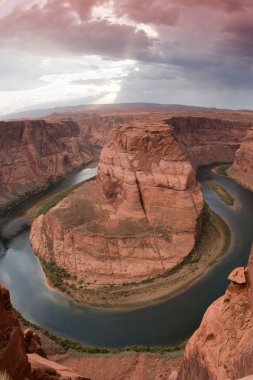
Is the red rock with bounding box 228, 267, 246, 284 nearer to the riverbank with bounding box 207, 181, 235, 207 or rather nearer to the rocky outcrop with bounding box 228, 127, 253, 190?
the riverbank with bounding box 207, 181, 235, 207

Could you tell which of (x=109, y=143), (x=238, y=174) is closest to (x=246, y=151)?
(x=238, y=174)

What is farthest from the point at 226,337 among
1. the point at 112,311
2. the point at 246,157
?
the point at 246,157

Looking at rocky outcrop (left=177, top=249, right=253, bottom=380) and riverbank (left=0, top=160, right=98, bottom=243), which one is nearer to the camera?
rocky outcrop (left=177, top=249, right=253, bottom=380)

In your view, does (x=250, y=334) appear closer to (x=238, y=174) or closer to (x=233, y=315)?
(x=233, y=315)

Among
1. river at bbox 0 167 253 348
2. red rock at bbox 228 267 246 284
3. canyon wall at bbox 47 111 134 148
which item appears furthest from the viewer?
Result: canyon wall at bbox 47 111 134 148

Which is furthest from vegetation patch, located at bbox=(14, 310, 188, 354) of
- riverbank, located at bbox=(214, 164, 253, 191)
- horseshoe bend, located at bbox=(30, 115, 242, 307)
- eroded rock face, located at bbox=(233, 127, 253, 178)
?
eroded rock face, located at bbox=(233, 127, 253, 178)

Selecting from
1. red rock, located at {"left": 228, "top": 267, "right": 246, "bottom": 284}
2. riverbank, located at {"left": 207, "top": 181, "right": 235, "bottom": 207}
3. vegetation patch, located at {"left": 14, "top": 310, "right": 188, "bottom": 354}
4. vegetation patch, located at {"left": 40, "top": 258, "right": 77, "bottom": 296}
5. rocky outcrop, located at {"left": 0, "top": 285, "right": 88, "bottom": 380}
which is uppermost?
red rock, located at {"left": 228, "top": 267, "right": 246, "bottom": 284}

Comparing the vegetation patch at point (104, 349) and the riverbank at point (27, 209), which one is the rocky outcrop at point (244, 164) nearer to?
the riverbank at point (27, 209)

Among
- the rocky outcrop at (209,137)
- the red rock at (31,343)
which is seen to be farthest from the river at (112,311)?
the rocky outcrop at (209,137)
